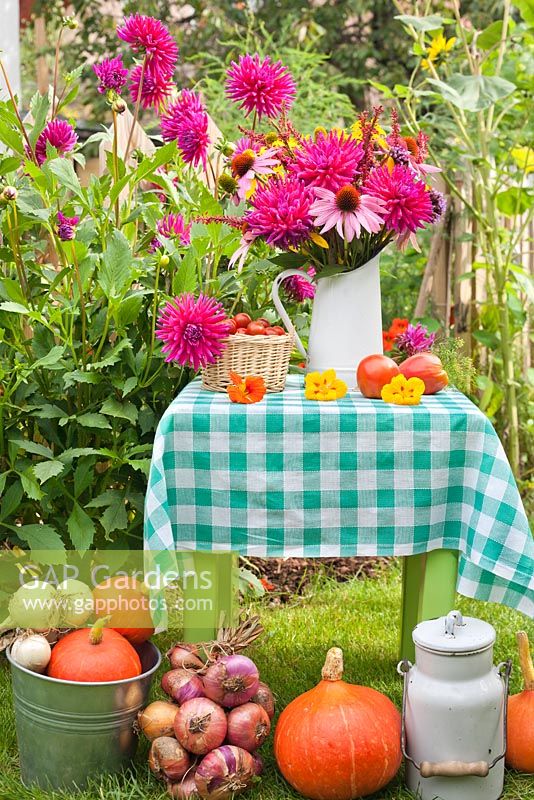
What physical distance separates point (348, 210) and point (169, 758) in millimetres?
1165

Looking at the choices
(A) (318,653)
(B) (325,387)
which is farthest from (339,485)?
(A) (318,653)

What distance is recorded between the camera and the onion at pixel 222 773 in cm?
192

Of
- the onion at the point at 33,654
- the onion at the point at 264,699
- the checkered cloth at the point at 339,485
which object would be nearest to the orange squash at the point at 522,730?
the checkered cloth at the point at 339,485

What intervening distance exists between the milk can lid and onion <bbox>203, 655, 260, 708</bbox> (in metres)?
0.34

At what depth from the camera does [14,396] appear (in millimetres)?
2463

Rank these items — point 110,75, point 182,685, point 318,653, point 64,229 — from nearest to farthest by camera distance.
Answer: point 182,685, point 110,75, point 64,229, point 318,653

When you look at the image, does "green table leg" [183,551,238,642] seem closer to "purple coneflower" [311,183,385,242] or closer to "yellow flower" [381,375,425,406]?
"yellow flower" [381,375,425,406]

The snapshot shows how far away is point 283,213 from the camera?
216cm

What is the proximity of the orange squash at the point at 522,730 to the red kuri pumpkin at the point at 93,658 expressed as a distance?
0.79 metres

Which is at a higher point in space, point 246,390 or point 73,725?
point 246,390

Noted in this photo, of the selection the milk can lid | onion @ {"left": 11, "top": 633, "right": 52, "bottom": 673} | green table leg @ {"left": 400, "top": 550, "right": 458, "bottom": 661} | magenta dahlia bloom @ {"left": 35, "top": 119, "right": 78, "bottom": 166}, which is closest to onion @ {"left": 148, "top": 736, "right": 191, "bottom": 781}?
onion @ {"left": 11, "top": 633, "right": 52, "bottom": 673}

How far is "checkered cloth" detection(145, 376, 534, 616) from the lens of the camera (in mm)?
2086

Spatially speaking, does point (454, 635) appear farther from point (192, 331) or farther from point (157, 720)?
point (192, 331)

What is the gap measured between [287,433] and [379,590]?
1375mm
